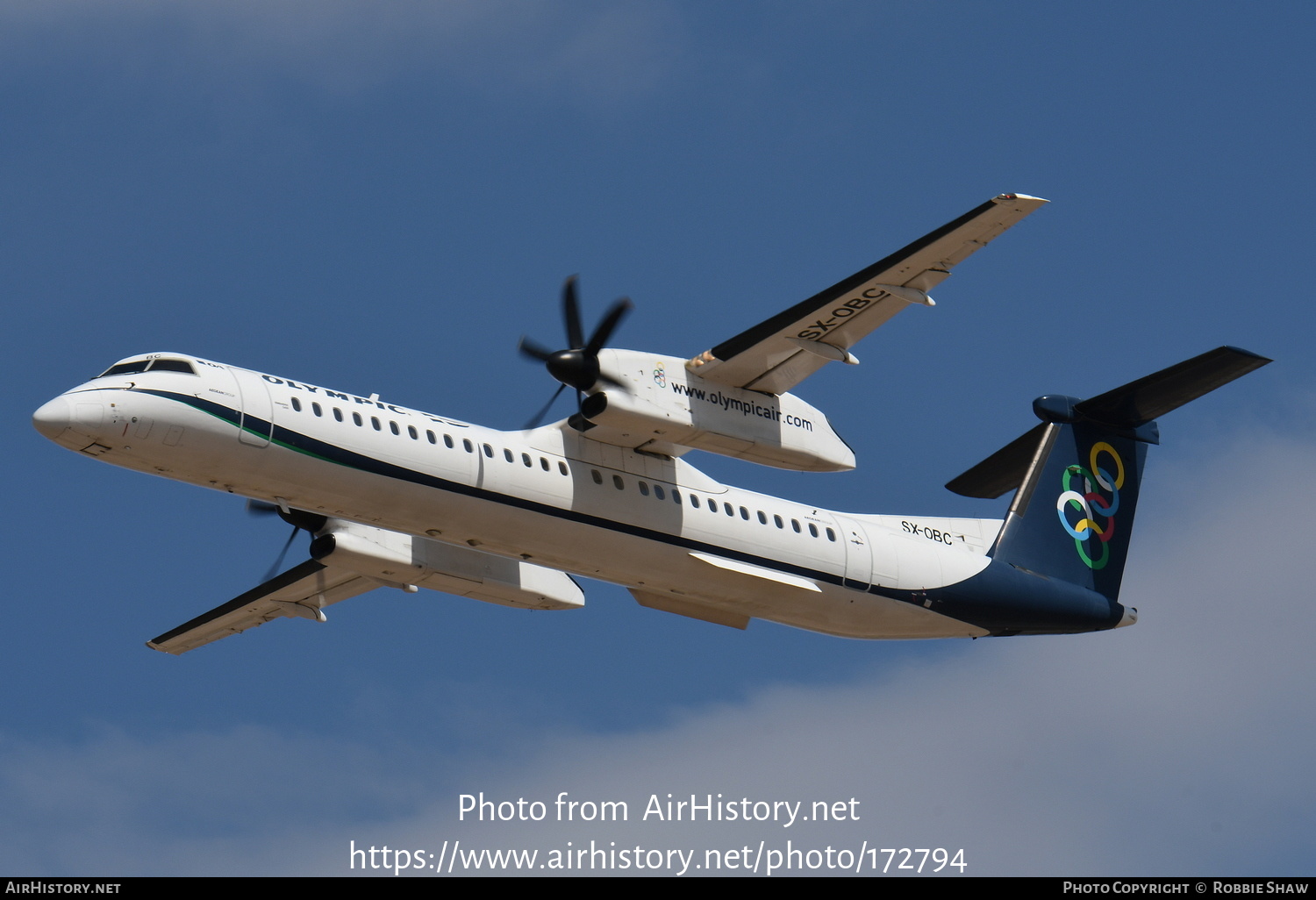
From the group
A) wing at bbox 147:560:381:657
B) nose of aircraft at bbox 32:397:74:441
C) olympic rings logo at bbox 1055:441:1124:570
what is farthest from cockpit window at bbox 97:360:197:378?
olympic rings logo at bbox 1055:441:1124:570

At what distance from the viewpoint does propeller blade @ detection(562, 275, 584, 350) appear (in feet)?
67.7

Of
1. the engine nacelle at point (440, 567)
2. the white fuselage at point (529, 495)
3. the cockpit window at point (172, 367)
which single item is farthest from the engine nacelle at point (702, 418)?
the cockpit window at point (172, 367)

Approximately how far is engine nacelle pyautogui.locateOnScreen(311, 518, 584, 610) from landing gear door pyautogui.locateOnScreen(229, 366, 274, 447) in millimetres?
3351

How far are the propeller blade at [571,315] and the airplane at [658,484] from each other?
0.03 m

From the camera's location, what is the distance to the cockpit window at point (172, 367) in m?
18.8

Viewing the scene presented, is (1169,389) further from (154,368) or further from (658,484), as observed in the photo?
(154,368)

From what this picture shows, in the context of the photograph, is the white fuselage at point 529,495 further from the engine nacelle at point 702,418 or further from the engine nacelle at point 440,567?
the engine nacelle at point 440,567

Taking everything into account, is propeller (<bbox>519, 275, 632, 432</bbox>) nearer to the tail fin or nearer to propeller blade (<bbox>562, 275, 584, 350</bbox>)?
propeller blade (<bbox>562, 275, 584, 350</bbox>)

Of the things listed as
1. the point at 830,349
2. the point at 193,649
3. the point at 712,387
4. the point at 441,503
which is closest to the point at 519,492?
the point at 441,503

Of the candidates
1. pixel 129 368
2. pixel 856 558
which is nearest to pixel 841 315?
pixel 856 558

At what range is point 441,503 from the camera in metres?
19.8

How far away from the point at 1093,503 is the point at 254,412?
1326cm
